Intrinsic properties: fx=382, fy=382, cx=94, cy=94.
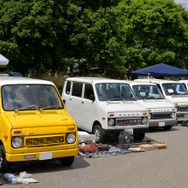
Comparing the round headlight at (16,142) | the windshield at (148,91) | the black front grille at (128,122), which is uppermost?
the windshield at (148,91)

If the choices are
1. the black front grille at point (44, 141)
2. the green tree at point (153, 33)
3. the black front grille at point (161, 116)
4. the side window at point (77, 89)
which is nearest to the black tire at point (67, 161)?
the black front grille at point (44, 141)

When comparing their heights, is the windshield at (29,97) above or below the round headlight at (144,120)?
above

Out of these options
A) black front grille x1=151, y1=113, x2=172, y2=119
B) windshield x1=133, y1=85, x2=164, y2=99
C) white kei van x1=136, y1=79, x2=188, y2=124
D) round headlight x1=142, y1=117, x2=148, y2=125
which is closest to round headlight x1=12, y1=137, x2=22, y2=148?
round headlight x1=142, y1=117, x2=148, y2=125

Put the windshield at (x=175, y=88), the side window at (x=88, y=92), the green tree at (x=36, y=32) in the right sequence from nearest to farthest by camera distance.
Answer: the side window at (x=88, y=92) < the windshield at (x=175, y=88) < the green tree at (x=36, y=32)

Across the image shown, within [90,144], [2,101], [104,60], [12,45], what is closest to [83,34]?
[104,60]

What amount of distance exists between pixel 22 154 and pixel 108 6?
24.2m

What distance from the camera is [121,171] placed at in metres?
8.26

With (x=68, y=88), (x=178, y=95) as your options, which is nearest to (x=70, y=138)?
(x=68, y=88)

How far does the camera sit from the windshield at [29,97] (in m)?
8.31

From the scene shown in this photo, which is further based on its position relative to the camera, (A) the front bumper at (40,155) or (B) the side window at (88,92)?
(B) the side window at (88,92)

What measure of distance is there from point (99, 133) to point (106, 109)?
0.74m

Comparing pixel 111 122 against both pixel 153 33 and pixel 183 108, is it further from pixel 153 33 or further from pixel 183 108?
pixel 153 33

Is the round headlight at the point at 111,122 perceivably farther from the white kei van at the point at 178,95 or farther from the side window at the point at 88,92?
the white kei van at the point at 178,95

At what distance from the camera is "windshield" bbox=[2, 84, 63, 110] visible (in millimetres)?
8312
